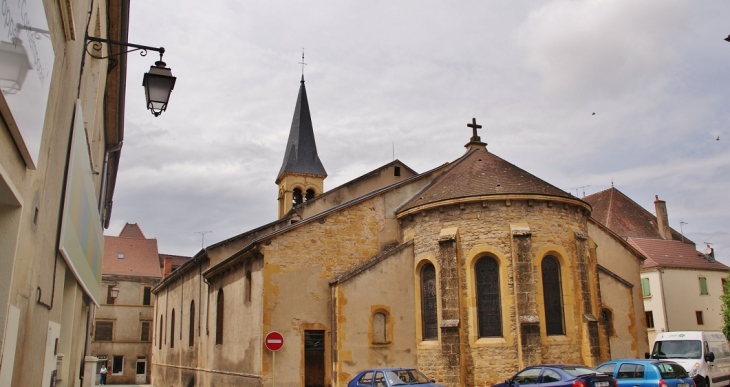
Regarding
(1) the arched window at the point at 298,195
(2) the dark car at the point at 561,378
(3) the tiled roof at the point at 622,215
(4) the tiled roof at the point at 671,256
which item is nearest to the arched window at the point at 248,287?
(2) the dark car at the point at 561,378

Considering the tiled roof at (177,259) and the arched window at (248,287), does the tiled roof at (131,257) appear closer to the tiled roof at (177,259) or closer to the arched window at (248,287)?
the tiled roof at (177,259)

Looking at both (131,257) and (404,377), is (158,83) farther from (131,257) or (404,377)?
(131,257)

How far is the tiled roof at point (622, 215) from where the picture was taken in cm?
4347

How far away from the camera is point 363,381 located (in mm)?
14969

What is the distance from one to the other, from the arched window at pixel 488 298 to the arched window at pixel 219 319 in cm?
1021

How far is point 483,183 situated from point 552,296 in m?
4.28

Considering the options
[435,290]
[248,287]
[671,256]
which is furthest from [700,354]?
[671,256]

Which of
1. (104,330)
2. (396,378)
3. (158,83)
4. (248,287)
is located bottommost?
(396,378)

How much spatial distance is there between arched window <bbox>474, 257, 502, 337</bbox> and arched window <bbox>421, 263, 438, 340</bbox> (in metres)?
1.58

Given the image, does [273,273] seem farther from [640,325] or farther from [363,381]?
[640,325]

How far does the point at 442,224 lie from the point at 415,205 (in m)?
1.41

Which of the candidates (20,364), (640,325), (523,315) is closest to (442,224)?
(523,315)

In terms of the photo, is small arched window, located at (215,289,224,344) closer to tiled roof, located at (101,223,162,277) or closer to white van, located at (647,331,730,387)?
white van, located at (647,331,730,387)

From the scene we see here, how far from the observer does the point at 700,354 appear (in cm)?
1692
